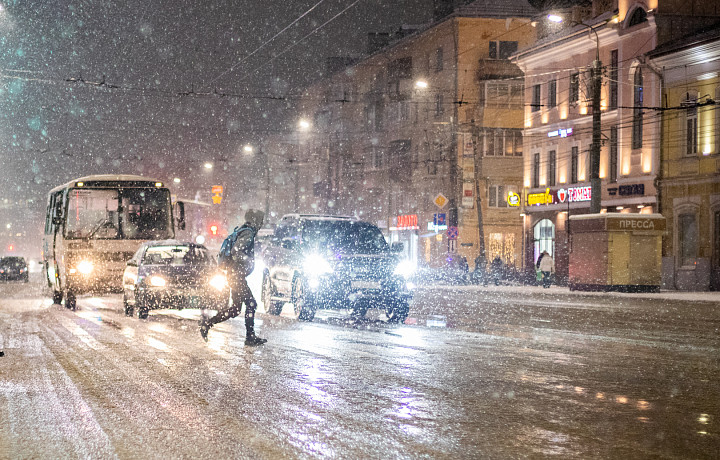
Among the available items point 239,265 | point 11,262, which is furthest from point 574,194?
point 239,265

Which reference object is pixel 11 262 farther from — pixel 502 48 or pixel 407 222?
pixel 502 48

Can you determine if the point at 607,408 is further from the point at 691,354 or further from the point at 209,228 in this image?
the point at 209,228

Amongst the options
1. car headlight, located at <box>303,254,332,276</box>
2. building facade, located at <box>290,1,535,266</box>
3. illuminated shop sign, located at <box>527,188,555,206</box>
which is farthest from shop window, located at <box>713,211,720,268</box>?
car headlight, located at <box>303,254,332,276</box>

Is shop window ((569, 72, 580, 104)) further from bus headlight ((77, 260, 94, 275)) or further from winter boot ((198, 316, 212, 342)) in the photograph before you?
winter boot ((198, 316, 212, 342))

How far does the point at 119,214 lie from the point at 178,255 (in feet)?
14.9

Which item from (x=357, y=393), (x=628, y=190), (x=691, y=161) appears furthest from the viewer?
(x=628, y=190)

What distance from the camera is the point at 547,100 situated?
156ft

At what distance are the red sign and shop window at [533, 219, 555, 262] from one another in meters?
15.0

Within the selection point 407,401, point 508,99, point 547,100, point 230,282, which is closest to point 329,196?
point 508,99

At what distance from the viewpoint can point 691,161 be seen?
36250 millimetres

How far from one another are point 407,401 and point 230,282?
550 cm

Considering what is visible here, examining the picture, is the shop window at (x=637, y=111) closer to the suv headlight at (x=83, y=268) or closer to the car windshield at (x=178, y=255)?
the car windshield at (x=178, y=255)

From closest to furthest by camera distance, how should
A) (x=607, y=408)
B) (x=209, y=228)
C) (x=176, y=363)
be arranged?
(x=607, y=408)
(x=176, y=363)
(x=209, y=228)

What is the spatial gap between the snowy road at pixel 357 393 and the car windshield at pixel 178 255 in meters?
3.60
